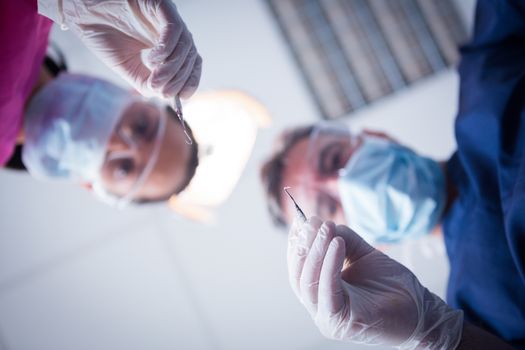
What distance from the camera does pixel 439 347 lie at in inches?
24.5

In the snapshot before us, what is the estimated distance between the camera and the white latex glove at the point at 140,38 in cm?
→ 52

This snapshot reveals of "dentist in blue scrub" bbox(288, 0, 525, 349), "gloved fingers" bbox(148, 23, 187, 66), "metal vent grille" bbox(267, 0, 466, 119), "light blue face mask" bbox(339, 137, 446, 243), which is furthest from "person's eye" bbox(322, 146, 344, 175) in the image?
"gloved fingers" bbox(148, 23, 187, 66)

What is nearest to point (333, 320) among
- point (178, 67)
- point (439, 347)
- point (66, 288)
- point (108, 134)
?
point (439, 347)

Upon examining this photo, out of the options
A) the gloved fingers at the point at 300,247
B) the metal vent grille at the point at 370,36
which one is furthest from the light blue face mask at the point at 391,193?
the metal vent grille at the point at 370,36

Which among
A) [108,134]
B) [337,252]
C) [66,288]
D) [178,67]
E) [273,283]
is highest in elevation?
[178,67]

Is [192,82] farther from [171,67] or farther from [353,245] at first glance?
[353,245]

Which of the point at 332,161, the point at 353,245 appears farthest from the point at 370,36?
the point at 353,245

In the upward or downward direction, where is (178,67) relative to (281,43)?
upward

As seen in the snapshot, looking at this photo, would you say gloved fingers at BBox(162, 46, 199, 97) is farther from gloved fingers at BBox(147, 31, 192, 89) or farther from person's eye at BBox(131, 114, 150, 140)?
person's eye at BBox(131, 114, 150, 140)

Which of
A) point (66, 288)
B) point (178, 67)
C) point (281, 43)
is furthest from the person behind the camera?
point (281, 43)

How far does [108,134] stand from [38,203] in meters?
0.74

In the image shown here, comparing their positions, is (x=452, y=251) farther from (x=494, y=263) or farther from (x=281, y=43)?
(x=281, y=43)

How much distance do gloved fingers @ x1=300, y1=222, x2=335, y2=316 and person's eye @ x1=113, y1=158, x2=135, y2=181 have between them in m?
0.87

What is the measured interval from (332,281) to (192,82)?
38 cm
